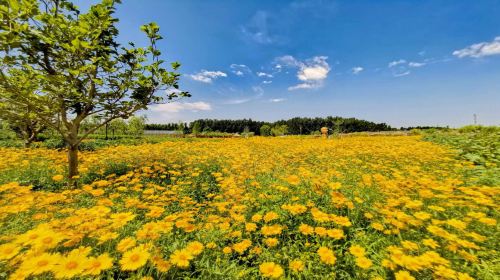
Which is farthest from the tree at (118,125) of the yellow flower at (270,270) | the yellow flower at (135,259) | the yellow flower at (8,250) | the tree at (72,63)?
the yellow flower at (270,270)

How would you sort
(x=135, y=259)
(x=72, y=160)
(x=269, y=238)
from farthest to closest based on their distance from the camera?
(x=72, y=160) < (x=269, y=238) < (x=135, y=259)

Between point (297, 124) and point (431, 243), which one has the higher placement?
point (297, 124)

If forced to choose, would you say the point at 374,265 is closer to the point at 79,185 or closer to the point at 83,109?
the point at 79,185

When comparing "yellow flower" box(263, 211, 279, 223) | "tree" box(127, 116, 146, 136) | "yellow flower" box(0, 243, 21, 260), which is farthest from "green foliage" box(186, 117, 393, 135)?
"yellow flower" box(0, 243, 21, 260)

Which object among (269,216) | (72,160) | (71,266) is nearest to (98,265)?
(71,266)

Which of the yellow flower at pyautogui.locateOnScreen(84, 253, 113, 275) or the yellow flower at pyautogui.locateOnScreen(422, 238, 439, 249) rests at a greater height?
the yellow flower at pyautogui.locateOnScreen(84, 253, 113, 275)

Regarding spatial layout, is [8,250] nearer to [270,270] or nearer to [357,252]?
[270,270]

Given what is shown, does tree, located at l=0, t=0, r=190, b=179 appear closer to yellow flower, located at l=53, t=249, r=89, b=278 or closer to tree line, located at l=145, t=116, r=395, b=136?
yellow flower, located at l=53, t=249, r=89, b=278

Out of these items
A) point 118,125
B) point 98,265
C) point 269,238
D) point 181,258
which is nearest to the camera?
point 98,265

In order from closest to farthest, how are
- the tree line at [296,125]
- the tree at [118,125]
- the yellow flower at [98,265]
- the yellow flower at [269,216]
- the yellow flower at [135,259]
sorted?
the yellow flower at [98,265], the yellow flower at [135,259], the yellow flower at [269,216], the tree at [118,125], the tree line at [296,125]

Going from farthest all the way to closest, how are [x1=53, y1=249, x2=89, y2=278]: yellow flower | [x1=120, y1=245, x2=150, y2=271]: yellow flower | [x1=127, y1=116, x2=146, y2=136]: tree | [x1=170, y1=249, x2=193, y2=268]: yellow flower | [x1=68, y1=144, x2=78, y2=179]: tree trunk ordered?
[x1=127, y1=116, x2=146, y2=136]: tree
[x1=68, y1=144, x2=78, y2=179]: tree trunk
[x1=170, y1=249, x2=193, y2=268]: yellow flower
[x1=120, y1=245, x2=150, y2=271]: yellow flower
[x1=53, y1=249, x2=89, y2=278]: yellow flower

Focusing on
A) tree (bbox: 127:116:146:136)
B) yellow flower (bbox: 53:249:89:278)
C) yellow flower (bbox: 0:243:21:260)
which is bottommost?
yellow flower (bbox: 53:249:89:278)

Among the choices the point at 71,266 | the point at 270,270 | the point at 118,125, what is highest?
the point at 118,125

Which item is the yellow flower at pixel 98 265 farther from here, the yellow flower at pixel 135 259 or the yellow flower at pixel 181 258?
the yellow flower at pixel 181 258
